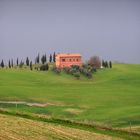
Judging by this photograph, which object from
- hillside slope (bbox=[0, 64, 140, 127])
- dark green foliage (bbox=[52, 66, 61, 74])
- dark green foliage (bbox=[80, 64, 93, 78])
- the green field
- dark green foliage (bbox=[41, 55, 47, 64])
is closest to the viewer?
the green field

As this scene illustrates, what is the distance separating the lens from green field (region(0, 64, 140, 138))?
53.8 meters

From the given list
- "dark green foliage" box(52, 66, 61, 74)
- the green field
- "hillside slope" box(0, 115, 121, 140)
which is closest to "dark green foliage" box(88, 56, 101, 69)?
the green field

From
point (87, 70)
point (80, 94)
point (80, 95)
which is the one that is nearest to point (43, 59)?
point (87, 70)

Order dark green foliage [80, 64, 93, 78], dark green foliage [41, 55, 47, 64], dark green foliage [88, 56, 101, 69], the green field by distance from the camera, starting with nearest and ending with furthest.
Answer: the green field < dark green foliage [80, 64, 93, 78] < dark green foliage [88, 56, 101, 69] < dark green foliage [41, 55, 47, 64]

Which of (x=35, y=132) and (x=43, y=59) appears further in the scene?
(x=43, y=59)

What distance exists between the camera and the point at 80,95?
7725 centimetres

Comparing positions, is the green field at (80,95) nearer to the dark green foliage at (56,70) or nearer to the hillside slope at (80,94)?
the hillside slope at (80,94)

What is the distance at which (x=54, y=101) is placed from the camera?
69.9 metres

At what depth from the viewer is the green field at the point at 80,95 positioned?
53812 millimetres

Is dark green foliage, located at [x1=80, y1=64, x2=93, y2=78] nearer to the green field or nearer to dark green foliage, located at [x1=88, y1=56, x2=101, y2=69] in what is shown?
the green field

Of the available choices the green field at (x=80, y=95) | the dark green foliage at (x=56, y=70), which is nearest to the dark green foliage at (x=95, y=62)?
the green field at (x=80, y=95)

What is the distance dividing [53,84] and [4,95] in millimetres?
24609

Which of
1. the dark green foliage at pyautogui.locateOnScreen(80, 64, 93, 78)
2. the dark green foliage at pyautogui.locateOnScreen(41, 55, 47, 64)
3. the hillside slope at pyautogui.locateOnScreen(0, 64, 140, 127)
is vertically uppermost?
the dark green foliage at pyautogui.locateOnScreen(41, 55, 47, 64)

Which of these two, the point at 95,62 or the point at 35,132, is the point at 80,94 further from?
the point at 35,132
